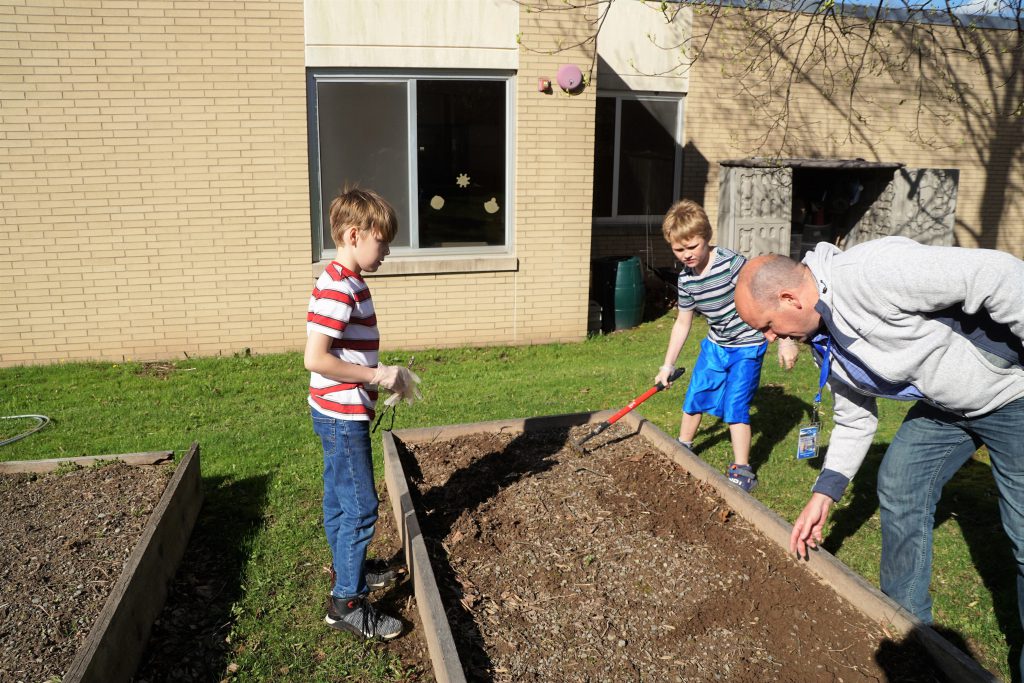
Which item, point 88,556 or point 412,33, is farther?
point 412,33

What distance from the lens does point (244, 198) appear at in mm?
8633

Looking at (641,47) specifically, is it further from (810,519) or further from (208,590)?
(208,590)

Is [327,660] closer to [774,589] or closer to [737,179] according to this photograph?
[774,589]

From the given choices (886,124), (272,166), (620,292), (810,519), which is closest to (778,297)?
(810,519)

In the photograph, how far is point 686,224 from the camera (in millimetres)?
4828

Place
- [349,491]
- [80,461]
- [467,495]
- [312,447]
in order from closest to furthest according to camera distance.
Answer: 1. [349,491]
2. [467,495]
3. [80,461]
4. [312,447]

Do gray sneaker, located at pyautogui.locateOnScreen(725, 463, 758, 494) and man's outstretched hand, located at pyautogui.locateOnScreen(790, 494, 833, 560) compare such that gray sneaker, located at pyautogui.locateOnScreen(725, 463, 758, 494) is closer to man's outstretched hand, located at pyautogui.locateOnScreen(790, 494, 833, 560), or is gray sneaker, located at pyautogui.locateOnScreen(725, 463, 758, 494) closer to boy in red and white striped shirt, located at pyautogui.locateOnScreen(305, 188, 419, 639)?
man's outstretched hand, located at pyautogui.locateOnScreen(790, 494, 833, 560)

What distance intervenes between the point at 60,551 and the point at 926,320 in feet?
13.3

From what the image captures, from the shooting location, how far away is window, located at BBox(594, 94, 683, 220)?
12141mm

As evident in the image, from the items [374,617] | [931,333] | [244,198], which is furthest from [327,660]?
[244,198]

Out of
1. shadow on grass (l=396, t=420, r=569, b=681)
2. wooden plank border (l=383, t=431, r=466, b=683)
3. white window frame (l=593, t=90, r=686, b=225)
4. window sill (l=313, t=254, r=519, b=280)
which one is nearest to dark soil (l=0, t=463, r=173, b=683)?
wooden plank border (l=383, t=431, r=466, b=683)

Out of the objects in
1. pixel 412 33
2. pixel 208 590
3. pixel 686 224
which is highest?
pixel 412 33

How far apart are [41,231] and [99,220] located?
0.57m

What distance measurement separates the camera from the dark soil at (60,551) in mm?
3314
